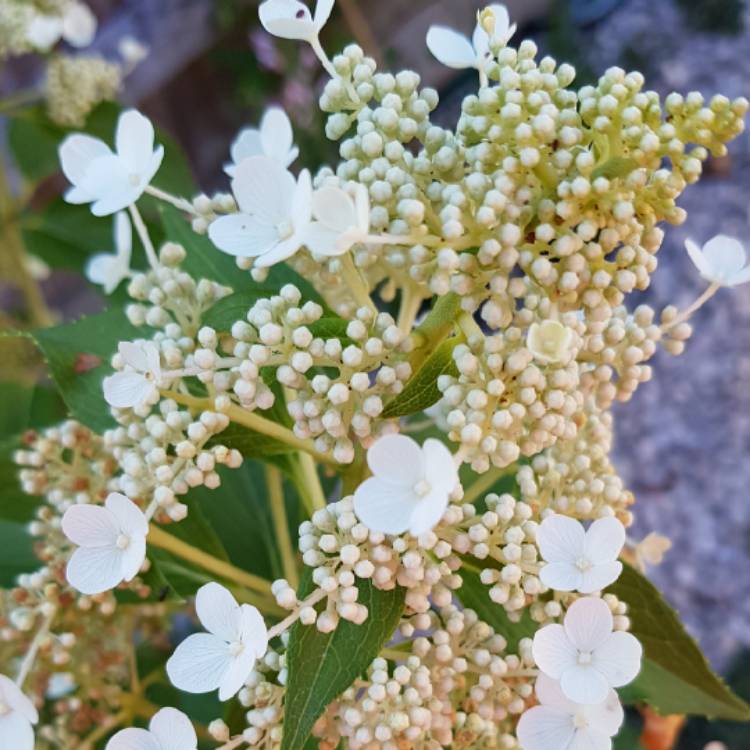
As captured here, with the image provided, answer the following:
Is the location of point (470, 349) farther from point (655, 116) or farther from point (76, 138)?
point (76, 138)

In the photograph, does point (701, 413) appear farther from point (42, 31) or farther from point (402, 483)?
point (402, 483)

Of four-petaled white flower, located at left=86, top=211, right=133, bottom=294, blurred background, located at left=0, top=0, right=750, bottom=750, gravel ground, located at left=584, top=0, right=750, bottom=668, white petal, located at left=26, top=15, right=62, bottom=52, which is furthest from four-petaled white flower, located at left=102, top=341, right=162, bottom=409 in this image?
gravel ground, located at left=584, top=0, right=750, bottom=668

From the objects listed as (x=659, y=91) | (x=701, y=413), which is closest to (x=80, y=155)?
(x=701, y=413)

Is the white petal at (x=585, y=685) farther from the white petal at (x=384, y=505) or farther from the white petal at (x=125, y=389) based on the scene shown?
the white petal at (x=125, y=389)

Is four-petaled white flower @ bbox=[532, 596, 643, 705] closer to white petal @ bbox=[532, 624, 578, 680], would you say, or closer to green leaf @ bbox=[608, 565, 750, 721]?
white petal @ bbox=[532, 624, 578, 680]

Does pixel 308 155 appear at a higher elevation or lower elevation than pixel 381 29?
lower

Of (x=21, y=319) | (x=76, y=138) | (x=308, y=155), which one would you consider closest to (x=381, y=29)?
(x=308, y=155)
